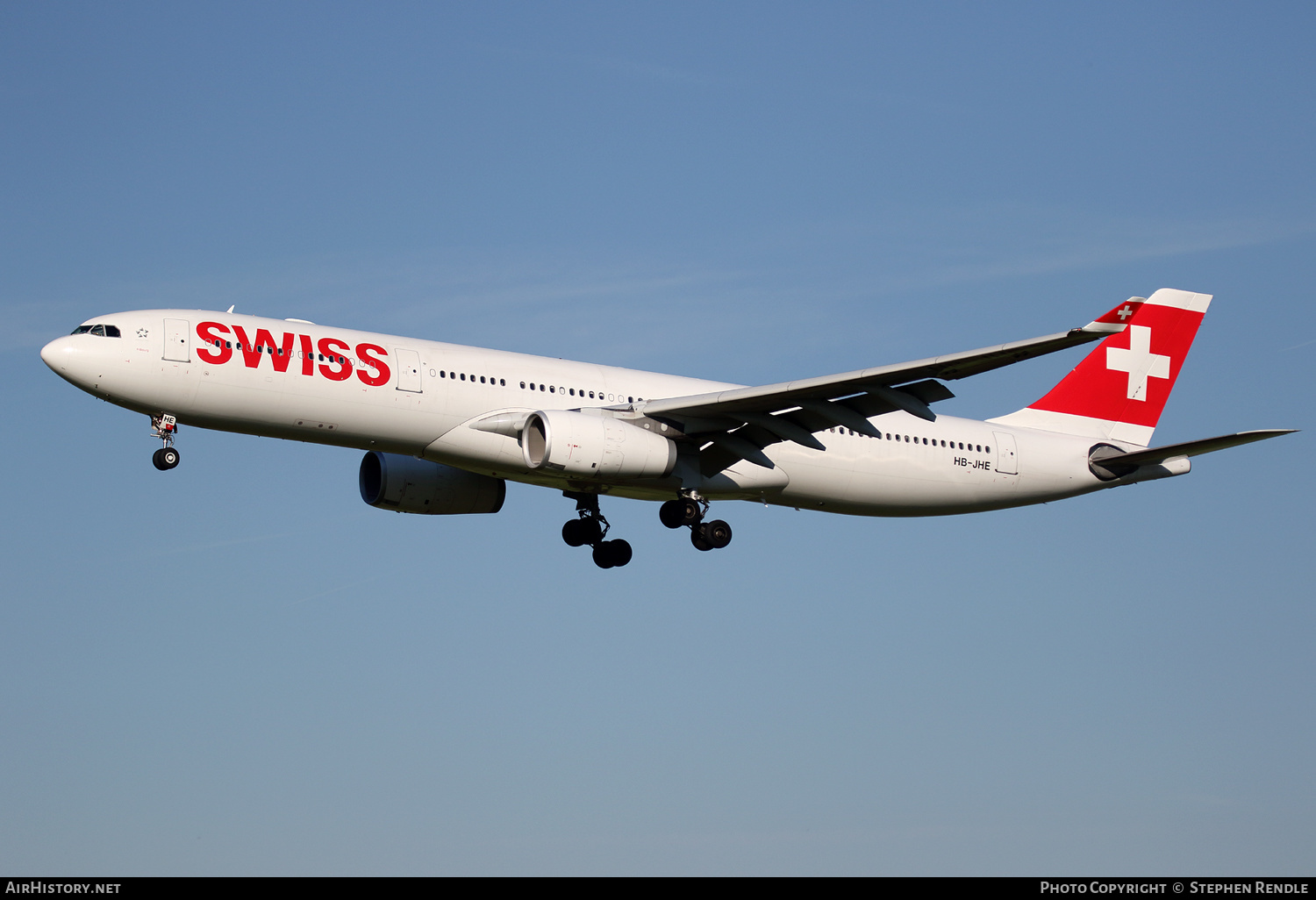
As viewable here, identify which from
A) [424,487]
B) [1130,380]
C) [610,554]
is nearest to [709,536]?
[610,554]

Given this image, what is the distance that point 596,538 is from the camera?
1538 inches

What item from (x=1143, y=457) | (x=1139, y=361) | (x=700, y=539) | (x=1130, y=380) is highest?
(x=1139, y=361)

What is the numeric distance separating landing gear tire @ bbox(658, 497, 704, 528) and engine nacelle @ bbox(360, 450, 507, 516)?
15.7ft

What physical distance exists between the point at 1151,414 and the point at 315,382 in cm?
2279

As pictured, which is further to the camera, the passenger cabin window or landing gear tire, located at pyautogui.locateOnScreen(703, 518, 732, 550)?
landing gear tire, located at pyautogui.locateOnScreen(703, 518, 732, 550)

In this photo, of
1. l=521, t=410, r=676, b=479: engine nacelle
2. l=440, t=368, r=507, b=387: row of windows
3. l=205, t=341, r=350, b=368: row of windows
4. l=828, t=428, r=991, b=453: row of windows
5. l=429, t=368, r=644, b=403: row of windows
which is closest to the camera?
l=205, t=341, r=350, b=368: row of windows

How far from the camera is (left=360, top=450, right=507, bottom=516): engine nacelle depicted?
37.5 m

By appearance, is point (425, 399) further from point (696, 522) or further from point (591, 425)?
point (696, 522)

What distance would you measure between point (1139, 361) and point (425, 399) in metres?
20.4

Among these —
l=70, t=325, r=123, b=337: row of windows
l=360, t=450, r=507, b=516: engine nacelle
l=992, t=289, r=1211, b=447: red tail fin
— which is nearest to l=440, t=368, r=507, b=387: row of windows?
l=360, t=450, r=507, b=516: engine nacelle

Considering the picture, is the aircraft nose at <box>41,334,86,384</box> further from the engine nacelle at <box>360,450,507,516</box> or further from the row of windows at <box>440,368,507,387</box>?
the engine nacelle at <box>360,450,507,516</box>

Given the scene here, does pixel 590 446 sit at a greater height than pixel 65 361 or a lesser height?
lesser
